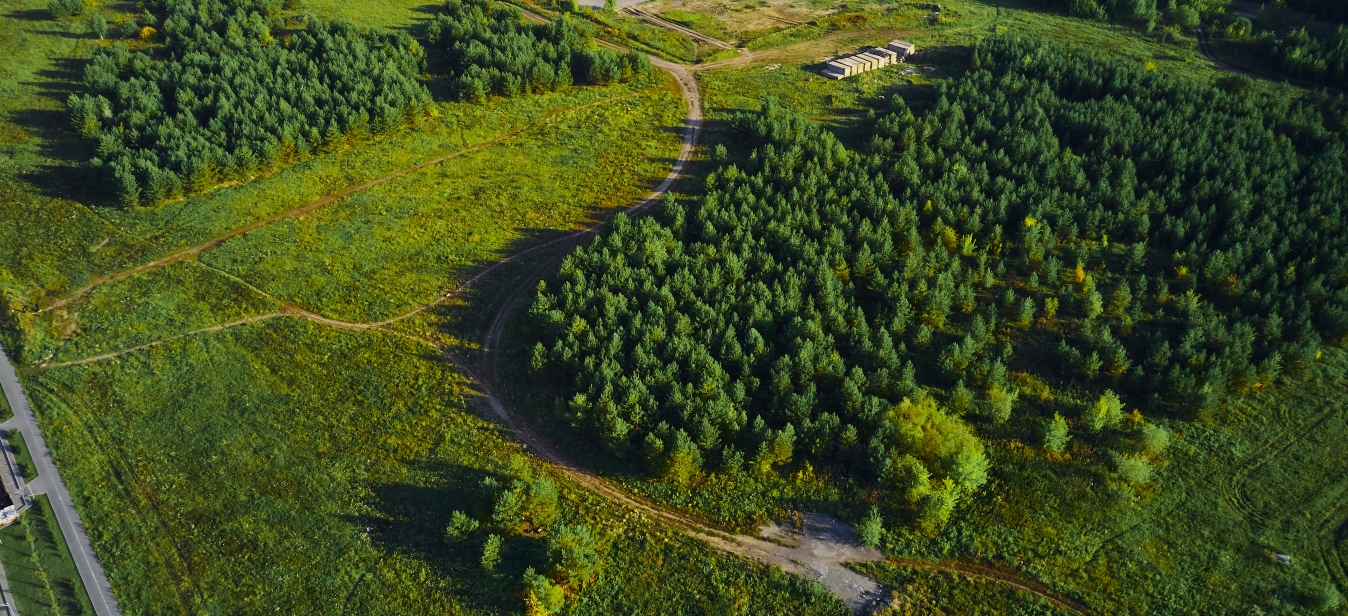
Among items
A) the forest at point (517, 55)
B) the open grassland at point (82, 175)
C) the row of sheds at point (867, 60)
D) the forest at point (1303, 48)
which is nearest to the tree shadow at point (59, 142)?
the open grassland at point (82, 175)

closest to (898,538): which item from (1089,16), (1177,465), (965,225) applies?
(1177,465)

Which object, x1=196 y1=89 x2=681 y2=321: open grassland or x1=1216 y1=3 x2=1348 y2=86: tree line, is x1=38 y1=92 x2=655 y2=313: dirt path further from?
x1=1216 y1=3 x2=1348 y2=86: tree line

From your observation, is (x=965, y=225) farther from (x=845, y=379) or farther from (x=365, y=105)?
(x=365, y=105)

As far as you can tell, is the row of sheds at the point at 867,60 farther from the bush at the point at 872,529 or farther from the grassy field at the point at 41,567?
the grassy field at the point at 41,567

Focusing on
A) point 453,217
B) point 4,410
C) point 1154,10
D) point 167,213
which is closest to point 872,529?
point 453,217

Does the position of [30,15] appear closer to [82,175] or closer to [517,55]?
[82,175]
